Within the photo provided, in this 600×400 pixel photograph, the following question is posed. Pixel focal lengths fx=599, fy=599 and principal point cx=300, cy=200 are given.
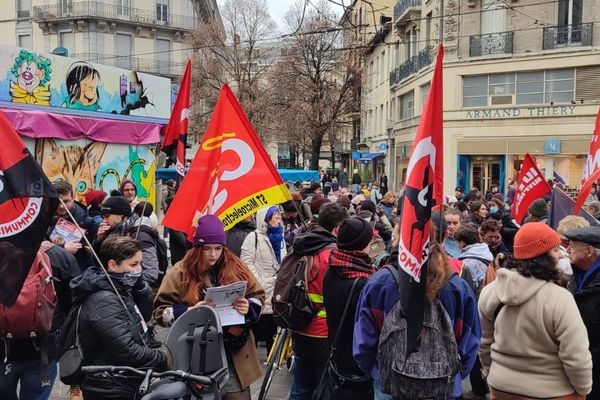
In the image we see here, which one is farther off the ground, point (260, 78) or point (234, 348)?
point (260, 78)

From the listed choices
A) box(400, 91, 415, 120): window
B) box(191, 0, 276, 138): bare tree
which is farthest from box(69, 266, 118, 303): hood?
box(191, 0, 276, 138): bare tree

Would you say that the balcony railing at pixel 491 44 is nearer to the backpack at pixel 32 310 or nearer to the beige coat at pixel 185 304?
the beige coat at pixel 185 304

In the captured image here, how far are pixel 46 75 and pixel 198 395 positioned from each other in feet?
33.4

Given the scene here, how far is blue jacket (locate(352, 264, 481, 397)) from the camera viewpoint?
3148mm

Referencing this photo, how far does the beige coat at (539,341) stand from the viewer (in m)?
3.04

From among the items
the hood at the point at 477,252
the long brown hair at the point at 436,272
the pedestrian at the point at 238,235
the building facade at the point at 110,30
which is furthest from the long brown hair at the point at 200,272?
the building facade at the point at 110,30

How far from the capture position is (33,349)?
3.88m

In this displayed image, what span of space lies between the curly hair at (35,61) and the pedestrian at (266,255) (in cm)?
734

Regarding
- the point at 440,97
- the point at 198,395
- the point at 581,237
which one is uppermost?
the point at 440,97

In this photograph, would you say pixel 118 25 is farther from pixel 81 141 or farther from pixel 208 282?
pixel 208 282

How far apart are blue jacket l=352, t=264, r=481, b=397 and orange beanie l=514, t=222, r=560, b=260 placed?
14.9 inches

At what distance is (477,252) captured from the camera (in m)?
5.12

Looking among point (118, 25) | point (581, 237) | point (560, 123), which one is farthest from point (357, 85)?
point (581, 237)

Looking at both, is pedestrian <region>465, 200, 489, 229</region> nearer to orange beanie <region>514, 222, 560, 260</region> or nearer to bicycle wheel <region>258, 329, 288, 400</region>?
bicycle wheel <region>258, 329, 288, 400</region>
